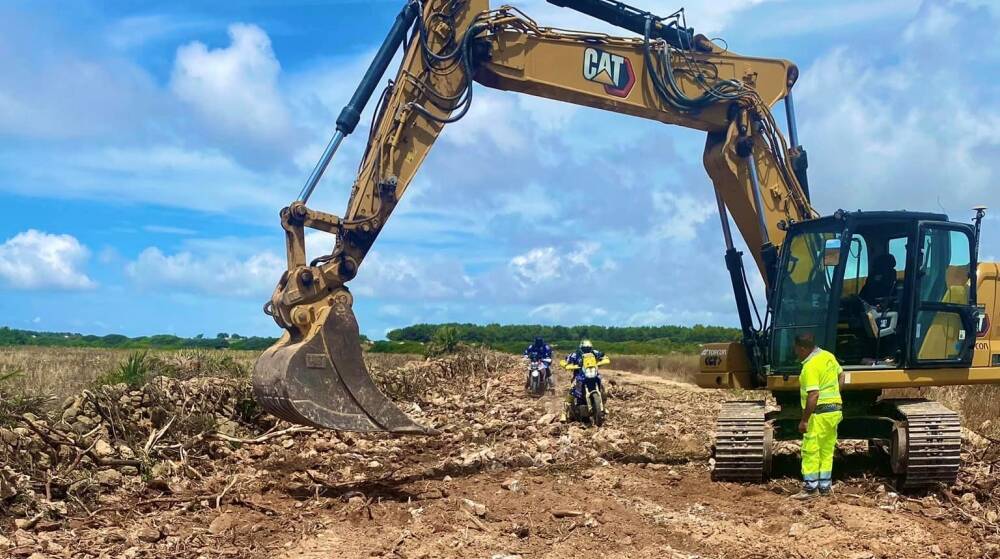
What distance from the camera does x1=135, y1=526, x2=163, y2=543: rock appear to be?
6.33 meters

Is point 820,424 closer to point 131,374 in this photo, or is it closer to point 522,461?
point 522,461

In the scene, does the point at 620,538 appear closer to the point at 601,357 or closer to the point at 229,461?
the point at 229,461

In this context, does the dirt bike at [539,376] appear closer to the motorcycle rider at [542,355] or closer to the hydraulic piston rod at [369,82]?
the motorcycle rider at [542,355]

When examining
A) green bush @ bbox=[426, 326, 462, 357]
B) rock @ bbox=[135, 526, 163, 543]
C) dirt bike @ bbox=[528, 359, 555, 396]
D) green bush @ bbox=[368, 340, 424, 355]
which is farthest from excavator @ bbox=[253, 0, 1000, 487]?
green bush @ bbox=[368, 340, 424, 355]

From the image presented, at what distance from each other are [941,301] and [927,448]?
1.49 meters

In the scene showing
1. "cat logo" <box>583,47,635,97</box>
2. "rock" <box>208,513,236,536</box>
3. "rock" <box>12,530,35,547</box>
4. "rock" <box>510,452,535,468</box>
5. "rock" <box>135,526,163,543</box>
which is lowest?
"rock" <box>12,530,35,547</box>

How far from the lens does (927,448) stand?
800cm

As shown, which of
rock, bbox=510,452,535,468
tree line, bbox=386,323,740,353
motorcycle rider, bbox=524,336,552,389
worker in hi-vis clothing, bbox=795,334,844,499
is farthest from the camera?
tree line, bbox=386,323,740,353

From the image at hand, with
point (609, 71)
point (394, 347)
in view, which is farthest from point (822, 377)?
point (394, 347)

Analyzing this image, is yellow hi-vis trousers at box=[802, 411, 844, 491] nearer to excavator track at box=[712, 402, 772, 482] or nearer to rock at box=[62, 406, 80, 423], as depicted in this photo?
excavator track at box=[712, 402, 772, 482]

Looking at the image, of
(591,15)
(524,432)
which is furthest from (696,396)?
(591,15)

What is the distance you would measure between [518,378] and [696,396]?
4.60 meters

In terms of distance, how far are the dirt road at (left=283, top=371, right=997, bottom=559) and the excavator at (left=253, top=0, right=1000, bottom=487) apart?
0.62m

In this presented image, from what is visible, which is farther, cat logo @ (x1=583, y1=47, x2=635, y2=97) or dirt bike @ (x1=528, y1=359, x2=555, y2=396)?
dirt bike @ (x1=528, y1=359, x2=555, y2=396)
